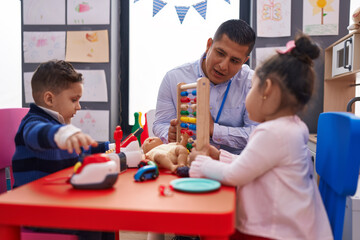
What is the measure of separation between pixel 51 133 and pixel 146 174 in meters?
0.27

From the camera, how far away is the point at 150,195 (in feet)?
2.36

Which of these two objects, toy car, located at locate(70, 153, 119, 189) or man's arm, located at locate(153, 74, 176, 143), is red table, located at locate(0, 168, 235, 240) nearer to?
toy car, located at locate(70, 153, 119, 189)

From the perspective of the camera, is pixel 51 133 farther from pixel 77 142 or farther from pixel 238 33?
pixel 238 33

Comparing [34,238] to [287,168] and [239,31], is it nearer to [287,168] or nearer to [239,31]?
[287,168]

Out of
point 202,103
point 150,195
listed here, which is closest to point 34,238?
point 150,195

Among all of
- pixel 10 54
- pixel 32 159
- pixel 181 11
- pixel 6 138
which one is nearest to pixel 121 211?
pixel 32 159

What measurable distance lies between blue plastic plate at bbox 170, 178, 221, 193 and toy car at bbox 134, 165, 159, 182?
104 mm

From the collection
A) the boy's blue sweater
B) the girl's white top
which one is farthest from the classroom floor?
the girl's white top

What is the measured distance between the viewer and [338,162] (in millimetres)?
880

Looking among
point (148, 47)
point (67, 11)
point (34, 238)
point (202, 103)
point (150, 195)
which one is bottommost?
point (34, 238)

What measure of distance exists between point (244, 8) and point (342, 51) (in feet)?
2.88

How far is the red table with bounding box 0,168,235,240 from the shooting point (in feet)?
1.94

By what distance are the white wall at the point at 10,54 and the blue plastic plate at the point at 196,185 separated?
2.40 meters

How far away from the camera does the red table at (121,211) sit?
0.59 metres
